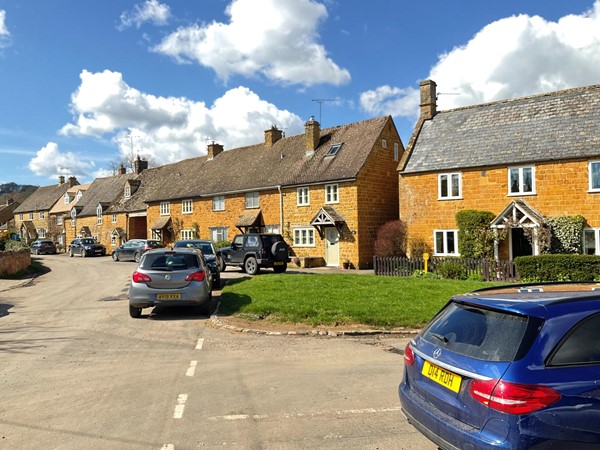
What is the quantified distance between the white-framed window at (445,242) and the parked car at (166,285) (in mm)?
15946

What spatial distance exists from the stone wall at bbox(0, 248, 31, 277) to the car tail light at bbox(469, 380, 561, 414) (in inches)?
990

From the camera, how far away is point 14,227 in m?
71.6

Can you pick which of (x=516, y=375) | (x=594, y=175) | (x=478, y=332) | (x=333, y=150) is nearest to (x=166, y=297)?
(x=478, y=332)

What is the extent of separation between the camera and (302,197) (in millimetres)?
30141

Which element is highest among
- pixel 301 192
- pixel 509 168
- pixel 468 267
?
pixel 509 168

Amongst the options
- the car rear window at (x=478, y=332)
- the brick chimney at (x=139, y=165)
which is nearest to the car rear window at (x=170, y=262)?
the car rear window at (x=478, y=332)

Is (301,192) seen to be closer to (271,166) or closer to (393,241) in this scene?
(271,166)

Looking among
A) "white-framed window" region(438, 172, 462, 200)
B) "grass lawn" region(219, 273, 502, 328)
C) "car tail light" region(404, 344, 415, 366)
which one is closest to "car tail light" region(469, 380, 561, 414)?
"car tail light" region(404, 344, 415, 366)

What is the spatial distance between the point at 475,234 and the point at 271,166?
16.1 metres

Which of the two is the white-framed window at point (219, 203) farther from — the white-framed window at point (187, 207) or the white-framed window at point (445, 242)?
the white-framed window at point (445, 242)

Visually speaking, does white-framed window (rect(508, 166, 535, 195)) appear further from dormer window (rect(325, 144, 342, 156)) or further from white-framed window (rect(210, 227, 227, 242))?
white-framed window (rect(210, 227, 227, 242))

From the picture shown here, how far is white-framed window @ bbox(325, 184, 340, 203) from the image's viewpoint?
92.4 ft

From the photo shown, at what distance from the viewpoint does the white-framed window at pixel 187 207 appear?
38594 millimetres

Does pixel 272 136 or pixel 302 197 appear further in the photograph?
pixel 272 136
